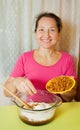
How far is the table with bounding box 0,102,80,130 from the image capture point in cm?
102

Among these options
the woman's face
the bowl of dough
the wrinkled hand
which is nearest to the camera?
the bowl of dough

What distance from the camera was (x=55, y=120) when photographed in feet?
3.54

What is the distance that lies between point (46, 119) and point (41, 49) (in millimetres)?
703

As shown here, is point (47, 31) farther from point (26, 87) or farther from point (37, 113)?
point (37, 113)

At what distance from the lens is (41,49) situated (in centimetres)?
161

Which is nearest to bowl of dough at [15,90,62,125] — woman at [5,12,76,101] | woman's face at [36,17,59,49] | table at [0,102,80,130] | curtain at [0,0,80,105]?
table at [0,102,80,130]

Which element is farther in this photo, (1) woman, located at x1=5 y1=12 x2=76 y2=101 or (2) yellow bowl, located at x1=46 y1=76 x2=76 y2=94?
(1) woman, located at x1=5 y1=12 x2=76 y2=101

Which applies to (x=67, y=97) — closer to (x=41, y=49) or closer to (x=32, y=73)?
(x=32, y=73)

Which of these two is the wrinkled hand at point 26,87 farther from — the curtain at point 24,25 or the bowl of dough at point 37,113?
the curtain at point 24,25

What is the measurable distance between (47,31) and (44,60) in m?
0.22

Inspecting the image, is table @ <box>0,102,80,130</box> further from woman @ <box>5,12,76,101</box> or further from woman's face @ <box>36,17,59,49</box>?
woman's face @ <box>36,17,59,49</box>

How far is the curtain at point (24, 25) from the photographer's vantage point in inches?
63.4

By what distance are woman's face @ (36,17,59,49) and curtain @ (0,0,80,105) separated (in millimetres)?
150

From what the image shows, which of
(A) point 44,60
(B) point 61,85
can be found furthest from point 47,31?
(B) point 61,85
